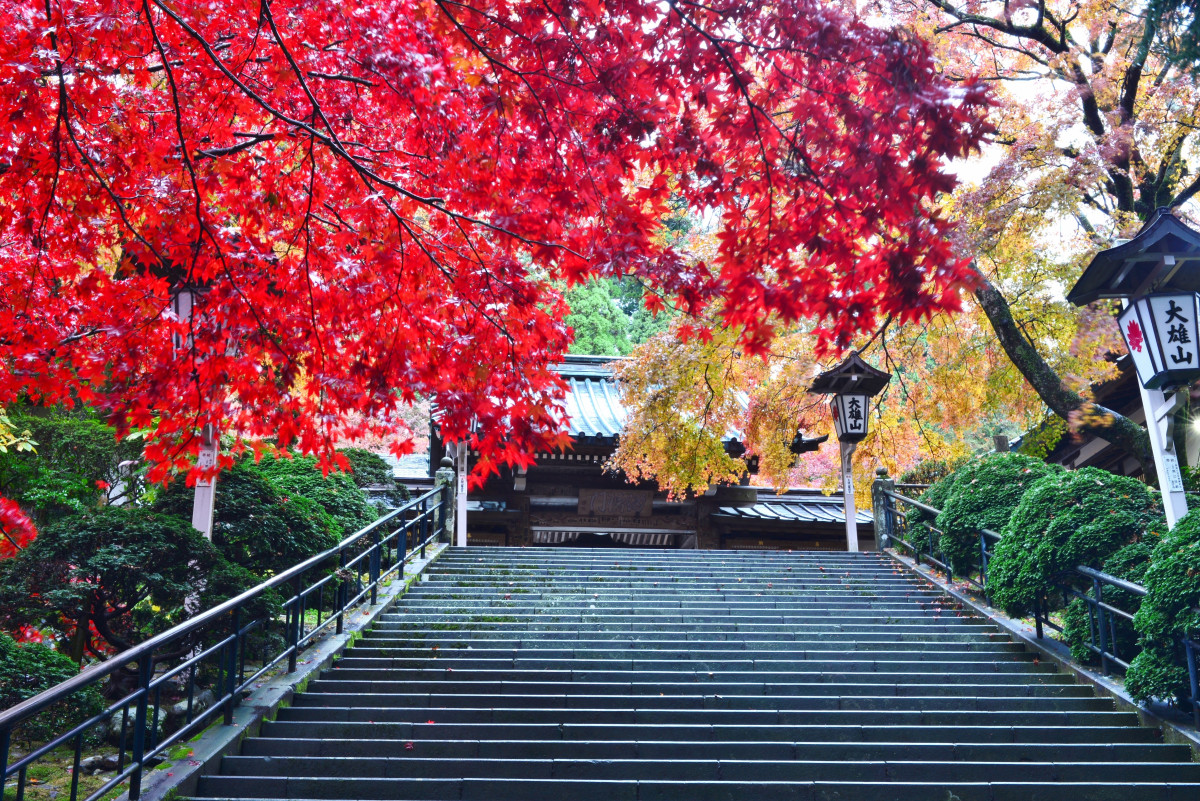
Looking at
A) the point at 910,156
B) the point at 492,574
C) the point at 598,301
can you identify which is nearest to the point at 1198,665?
the point at 910,156

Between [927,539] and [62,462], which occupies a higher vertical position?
[62,462]

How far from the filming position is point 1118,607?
22.4 feet

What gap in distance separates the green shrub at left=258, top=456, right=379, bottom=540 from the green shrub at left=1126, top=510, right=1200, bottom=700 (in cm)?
725

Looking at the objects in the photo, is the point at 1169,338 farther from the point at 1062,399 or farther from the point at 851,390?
the point at 851,390

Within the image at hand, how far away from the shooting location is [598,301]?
28.5 m

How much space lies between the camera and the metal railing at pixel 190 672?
12.9 ft

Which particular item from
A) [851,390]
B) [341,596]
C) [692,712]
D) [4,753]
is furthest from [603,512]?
[4,753]

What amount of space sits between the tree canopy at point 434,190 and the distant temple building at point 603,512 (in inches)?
380

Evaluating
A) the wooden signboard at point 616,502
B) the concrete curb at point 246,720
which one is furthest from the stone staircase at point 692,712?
the wooden signboard at point 616,502

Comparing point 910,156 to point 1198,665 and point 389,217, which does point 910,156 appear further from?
point 1198,665

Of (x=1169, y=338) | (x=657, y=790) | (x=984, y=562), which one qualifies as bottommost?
(x=657, y=790)

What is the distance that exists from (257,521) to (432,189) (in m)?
3.26

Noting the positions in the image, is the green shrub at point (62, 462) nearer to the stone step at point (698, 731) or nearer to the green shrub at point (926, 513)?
the stone step at point (698, 731)

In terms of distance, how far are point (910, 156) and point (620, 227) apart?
1682mm
